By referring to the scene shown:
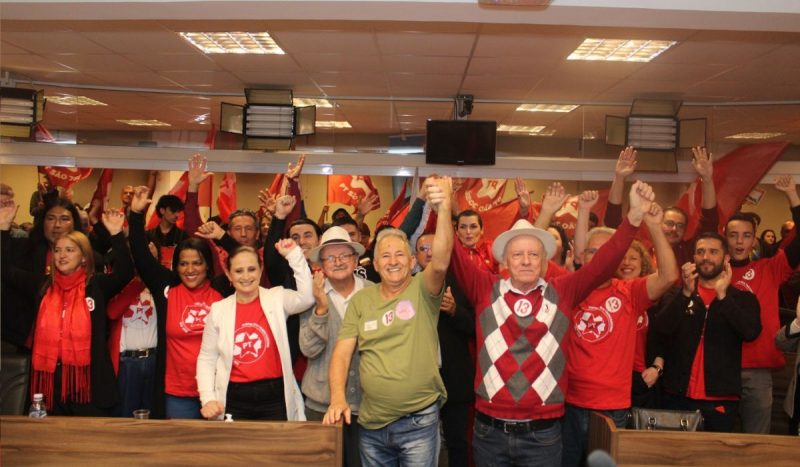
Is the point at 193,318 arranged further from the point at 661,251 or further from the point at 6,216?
the point at 661,251

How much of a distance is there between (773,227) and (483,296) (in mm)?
11943

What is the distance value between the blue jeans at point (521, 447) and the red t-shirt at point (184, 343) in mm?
1520

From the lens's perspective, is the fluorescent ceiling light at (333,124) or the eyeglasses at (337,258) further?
the fluorescent ceiling light at (333,124)

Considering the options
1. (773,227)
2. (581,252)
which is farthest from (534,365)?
(773,227)

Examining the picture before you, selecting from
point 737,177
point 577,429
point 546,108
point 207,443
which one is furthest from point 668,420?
point 546,108

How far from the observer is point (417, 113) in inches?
347

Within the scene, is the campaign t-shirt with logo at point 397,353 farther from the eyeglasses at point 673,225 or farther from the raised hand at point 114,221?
the eyeglasses at point 673,225

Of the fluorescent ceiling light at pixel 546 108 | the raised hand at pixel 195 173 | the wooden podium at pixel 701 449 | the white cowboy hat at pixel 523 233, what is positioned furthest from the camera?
the fluorescent ceiling light at pixel 546 108

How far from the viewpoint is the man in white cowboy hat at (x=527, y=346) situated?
3176 mm

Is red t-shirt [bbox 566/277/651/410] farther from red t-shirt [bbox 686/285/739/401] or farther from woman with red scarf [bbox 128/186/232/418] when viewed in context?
woman with red scarf [bbox 128/186/232/418]

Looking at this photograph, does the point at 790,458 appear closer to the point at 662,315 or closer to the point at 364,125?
the point at 662,315

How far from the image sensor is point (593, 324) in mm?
3611

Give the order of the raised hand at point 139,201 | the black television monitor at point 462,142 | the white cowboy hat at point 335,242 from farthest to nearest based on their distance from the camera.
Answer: the black television monitor at point 462,142 < the raised hand at point 139,201 < the white cowboy hat at point 335,242

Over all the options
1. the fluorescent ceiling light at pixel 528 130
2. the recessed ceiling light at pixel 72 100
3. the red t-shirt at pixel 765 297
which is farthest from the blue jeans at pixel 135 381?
the fluorescent ceiling light at pixel 528 130
